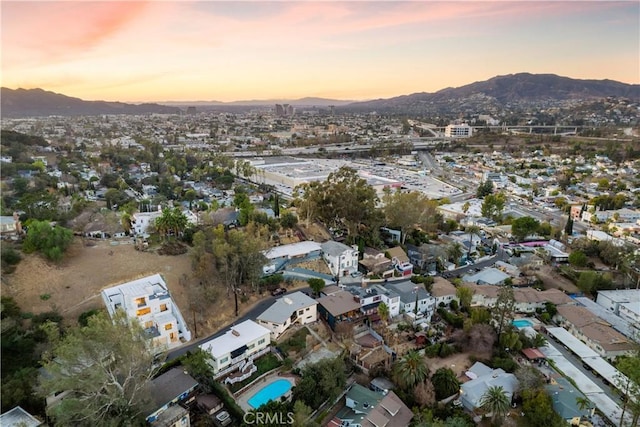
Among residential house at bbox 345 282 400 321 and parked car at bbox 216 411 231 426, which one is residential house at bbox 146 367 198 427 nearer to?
parked car at bbox 216 411 231 426

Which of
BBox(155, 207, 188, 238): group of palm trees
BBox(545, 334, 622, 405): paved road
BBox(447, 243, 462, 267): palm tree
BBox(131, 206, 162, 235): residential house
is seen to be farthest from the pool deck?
BBox(447, 243, 462, 267): palm tree

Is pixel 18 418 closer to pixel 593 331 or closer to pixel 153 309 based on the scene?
pixel 153 309

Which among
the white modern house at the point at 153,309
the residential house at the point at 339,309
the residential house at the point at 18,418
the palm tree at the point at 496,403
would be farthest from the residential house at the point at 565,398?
the residential house at the point at 18,418

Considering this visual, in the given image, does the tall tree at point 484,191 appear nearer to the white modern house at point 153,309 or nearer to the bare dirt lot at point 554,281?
the bare dirt lot at point 554,281

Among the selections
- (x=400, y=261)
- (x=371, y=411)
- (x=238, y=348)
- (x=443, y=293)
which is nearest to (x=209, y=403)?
(x=238, y=348)

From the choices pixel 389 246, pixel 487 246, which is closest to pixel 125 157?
pixel 389 246

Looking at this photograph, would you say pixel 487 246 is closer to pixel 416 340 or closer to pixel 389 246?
pixel 389 246
